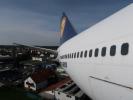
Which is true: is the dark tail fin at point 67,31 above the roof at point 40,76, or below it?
above

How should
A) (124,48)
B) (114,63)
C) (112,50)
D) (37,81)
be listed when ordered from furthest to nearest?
(37,81) → (112,50) → (114,63) → (124,48)

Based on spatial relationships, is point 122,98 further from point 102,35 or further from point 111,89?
point 102,35

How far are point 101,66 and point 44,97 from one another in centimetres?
2759

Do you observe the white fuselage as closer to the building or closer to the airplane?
the airplane

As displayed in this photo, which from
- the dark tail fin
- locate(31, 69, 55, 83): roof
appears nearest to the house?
locate(31, 69, 55, 83): roof

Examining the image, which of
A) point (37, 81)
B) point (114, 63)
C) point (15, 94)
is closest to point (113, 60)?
point (114, 63)

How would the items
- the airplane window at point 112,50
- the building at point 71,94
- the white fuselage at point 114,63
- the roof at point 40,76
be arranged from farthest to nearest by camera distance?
the roof at point 40,76, the building at point 71,94, the airplane window at point 112,50, the white fuselage at point 114,63

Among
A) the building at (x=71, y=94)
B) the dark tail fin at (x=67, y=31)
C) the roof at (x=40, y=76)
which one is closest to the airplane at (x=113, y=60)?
the building at (x=71, y=94)

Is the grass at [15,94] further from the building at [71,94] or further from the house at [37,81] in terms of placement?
the building at [71,94]

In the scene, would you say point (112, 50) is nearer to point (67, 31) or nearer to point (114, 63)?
point (114, 63)

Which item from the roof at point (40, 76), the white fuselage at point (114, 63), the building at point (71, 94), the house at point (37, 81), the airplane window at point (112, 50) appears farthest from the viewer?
the roof at point (40, 76)

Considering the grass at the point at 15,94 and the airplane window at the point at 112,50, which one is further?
the grass at the point at 15,94

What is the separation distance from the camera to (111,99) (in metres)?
6.41

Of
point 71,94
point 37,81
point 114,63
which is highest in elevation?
point 114,63
